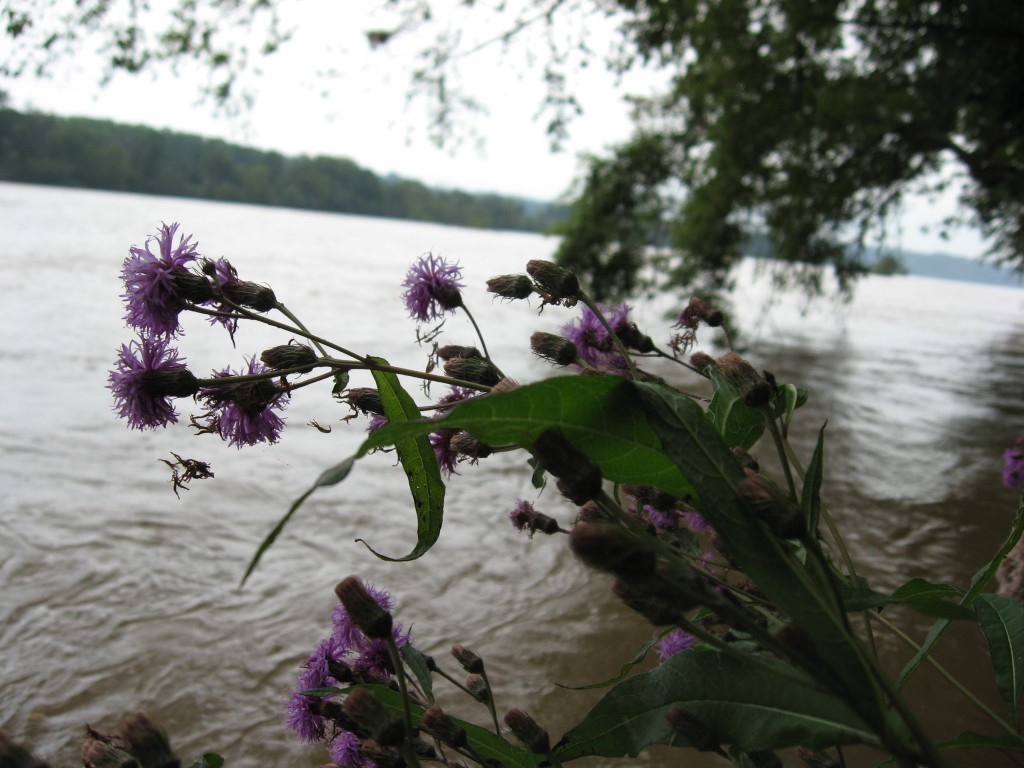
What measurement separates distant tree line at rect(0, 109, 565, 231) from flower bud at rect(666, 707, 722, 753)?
1562 inches

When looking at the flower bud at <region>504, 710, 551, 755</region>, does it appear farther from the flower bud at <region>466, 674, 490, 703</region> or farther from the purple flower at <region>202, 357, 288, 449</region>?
the purple flower at <region>202, 357, 288, 449</region>

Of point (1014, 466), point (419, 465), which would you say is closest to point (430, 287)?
point (419, 465)

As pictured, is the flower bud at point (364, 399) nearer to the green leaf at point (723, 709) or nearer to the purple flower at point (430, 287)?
the purple flower at point (430, 287)

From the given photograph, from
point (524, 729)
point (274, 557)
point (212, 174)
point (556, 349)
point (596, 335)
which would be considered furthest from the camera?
point (212, 174)

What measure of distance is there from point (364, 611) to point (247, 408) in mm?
229

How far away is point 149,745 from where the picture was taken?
575mm

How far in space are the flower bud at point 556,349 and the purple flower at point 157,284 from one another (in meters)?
0.40

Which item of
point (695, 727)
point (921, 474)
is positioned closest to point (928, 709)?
point (695, 727)

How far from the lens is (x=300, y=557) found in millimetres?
2299

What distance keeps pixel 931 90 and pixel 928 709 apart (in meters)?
5.44

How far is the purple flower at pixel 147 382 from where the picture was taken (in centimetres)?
75

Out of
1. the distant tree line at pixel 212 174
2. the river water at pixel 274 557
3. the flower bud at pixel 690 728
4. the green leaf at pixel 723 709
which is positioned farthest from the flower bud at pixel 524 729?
the distant tree line at pixel 212 174

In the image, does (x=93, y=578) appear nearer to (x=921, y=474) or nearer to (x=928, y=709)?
(x=928, y=709)

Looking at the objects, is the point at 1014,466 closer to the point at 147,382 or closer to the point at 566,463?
the point at 566,463
